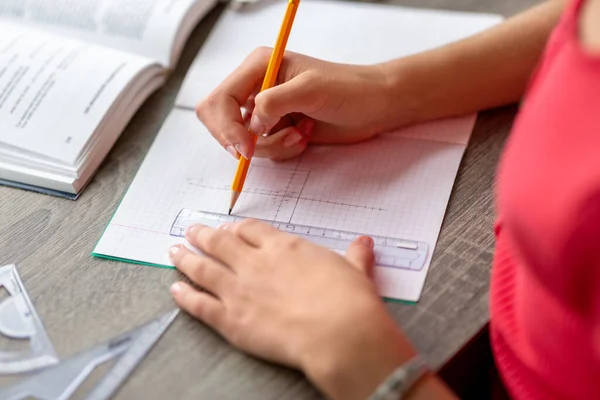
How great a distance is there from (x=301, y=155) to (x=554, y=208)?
1.41 feet

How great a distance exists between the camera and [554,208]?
1.55 feet

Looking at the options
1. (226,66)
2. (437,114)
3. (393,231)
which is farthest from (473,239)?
(226,66)

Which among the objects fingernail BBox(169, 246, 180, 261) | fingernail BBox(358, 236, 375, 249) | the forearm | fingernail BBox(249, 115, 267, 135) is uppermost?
the forearm

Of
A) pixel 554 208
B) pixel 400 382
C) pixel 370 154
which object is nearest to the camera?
pixel 554 208

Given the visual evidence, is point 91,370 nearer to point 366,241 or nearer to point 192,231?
point 192,231

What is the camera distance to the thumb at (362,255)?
27.6 inches

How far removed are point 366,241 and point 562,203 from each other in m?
0.28

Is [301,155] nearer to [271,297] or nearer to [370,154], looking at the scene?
[370,154]

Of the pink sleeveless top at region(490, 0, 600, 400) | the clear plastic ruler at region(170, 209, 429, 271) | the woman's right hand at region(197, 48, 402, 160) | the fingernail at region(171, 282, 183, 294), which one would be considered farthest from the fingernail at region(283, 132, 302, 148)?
the pink sleeveless top at region(490, 0, 600, 400)

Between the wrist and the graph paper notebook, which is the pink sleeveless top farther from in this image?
the wrist

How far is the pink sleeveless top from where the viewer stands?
465mm

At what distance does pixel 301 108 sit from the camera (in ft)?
2.66

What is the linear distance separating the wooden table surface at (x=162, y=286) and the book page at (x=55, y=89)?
49 millimetres

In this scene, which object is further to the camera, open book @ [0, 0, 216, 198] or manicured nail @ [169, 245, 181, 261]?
open book @ [0, 0, 216, 198]
